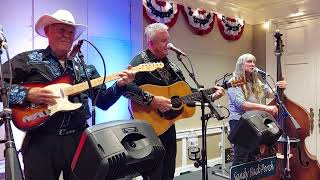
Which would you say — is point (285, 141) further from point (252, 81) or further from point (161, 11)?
point (161, 11)

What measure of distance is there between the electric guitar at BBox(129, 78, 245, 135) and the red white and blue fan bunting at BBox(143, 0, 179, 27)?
191cm

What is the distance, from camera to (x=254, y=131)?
1936mm

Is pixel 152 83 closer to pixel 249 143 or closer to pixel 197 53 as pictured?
pixel 249 143

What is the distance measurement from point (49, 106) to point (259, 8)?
4.73 m

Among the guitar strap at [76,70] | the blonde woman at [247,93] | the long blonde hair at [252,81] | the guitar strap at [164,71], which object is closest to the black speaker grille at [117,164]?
the guitar strap at [76,70]

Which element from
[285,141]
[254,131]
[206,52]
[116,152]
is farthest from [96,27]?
[116,152]

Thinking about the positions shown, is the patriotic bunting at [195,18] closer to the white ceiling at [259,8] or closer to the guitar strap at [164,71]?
the white ceiling at [259,8]

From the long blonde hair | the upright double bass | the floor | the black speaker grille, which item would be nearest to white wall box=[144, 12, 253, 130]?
the floor

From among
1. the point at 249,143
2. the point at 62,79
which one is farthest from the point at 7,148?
the point at 249,143

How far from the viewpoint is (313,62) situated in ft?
16.3

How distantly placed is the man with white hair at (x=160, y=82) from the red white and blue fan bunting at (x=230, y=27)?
2.92 m

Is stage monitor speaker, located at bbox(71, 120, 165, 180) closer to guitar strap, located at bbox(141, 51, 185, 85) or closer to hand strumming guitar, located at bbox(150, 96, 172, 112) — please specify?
hand strumming guitar, located at bbox(150, 96, 172, 112)

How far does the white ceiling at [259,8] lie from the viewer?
4.96 meters

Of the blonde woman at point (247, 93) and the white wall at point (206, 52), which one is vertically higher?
the white wall at point (206, 52)
